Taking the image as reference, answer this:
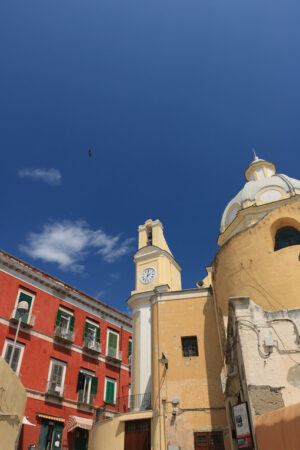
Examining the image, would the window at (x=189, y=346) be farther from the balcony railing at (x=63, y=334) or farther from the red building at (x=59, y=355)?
the balcony railing at (x=63, y=334)

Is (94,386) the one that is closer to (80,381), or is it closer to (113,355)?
(80,381)

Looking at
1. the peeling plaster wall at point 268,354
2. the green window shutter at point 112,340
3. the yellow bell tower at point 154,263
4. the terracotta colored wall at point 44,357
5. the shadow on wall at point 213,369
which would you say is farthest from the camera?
the green window shutter at point 112,340

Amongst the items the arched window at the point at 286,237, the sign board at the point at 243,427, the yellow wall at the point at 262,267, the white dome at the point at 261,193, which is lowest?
the sign board at the point at 243,427

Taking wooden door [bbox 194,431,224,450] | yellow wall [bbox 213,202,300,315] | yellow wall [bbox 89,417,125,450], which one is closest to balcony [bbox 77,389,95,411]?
yellow wall [bbox 89,417,125,450]

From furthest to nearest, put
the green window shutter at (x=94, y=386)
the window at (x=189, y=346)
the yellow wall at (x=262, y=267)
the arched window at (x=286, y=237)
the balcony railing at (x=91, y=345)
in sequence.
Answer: the balcony railing at (x=91, y=345)
the green window shutter at (x=94, y=386)
the window at (x=189, y=346)
the arched window at (x=286, y=237)
the yellow wall at (x=262, y=267)

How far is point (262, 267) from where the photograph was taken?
1388 centimetres

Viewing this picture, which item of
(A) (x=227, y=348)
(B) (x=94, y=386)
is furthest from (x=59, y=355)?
(A) (x=227, y=348)

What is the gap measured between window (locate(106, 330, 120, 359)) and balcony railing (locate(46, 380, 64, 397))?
506cm

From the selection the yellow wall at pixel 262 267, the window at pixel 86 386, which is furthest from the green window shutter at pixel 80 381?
the yellow wall at pixel 262 267

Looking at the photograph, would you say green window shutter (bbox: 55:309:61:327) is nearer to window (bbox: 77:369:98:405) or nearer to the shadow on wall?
window (bbox: 77:369:98:405)

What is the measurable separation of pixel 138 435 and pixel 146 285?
10.9 m

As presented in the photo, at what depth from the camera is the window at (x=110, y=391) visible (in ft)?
78.3

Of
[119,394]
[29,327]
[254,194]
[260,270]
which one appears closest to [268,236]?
[260,270]

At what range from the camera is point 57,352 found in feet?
71.6
